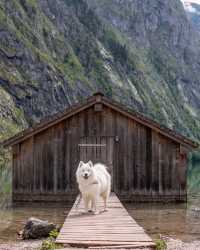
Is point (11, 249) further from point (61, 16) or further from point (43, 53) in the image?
point (61, 16)

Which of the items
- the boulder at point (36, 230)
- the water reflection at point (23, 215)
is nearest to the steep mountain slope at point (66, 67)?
the water reflection at point (23, 215)

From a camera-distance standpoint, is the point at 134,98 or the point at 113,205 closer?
the point at 113,205

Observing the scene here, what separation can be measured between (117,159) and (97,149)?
1118 millimetres

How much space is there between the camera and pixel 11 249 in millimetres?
14898

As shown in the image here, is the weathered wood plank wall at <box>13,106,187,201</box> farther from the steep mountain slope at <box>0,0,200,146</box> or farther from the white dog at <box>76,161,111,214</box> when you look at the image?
the steep mountain slope at <box>0,0,200,146</box>

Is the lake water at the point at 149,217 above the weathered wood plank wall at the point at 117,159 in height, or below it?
below

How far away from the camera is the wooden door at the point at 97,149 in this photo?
28.9 m

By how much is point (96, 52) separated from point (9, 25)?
49934mm

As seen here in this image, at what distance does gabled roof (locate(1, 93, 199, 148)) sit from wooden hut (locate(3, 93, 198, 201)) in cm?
8

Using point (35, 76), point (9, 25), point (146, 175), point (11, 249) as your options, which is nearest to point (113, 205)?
point (11, 249)

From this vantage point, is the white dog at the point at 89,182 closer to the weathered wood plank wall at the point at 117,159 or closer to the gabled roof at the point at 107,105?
the gabled roof at the point at 107,105

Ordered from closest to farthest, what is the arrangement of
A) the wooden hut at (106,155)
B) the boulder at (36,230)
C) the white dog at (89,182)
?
the white dog at (89,182)
the boulder at (36,230)
the wooden hut at (106,155)

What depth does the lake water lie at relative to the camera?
63.5 ft

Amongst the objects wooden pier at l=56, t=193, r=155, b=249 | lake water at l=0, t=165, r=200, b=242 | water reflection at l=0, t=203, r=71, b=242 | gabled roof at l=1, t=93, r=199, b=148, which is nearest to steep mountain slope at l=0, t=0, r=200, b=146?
gabled roof at l=1, t=93, r=199, b=148
